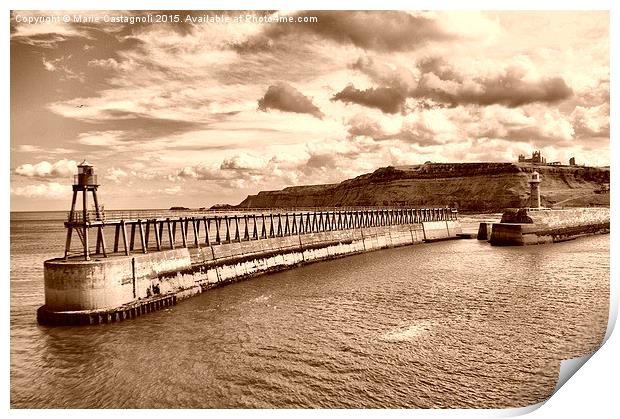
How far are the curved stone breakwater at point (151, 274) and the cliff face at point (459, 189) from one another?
172 feet

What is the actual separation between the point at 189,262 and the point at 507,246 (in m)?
35.6

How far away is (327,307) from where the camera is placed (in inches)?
870

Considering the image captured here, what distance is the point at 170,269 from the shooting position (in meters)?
23.7

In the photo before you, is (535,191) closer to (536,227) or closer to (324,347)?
(536,227)

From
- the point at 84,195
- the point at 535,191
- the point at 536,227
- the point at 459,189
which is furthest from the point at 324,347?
the point at 459,189

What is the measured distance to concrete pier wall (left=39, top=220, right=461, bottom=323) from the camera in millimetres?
18656

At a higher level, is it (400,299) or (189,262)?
(189,262)

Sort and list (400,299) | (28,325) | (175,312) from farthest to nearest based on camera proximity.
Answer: (400,299) < (175,312) < (28,325)

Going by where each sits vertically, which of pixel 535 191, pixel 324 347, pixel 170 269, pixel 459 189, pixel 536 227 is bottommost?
pixel 324 347

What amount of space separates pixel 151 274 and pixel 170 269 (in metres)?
1.69

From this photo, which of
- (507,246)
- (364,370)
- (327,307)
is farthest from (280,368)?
(507,246)

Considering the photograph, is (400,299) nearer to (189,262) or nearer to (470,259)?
(189,262)

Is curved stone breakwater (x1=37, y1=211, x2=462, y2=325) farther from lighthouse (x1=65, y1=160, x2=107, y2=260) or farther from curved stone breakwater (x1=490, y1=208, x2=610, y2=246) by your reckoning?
curved stone breakwater (x1=490, y1=208, x2=610, y2=246)

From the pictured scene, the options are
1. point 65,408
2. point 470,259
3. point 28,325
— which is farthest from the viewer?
point 470,259
